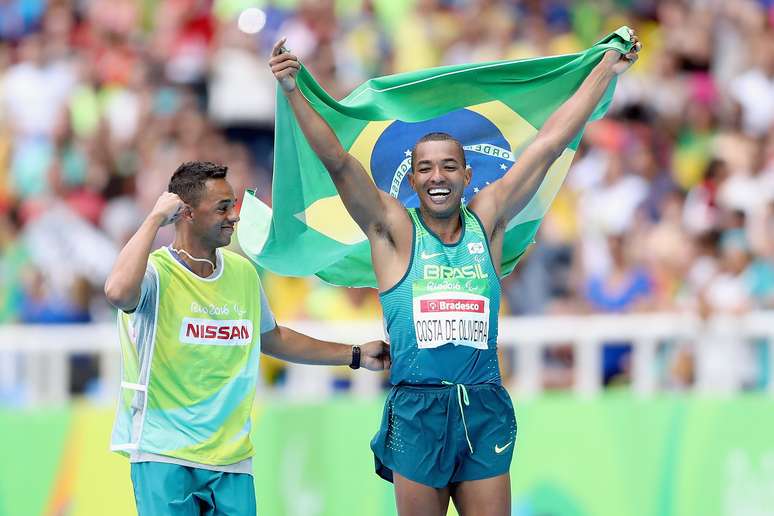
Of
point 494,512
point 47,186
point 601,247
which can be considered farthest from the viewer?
point 47,186

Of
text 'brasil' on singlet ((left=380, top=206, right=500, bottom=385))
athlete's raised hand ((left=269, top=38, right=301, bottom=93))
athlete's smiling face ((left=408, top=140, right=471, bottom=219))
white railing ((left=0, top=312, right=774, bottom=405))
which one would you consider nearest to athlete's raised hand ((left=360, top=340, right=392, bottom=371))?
text 'brasil' on singlet ((left=380, top=206, right=500, bottom=385))

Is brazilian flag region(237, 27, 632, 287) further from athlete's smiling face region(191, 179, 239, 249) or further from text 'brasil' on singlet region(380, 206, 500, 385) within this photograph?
text 'brasil' on singlet region(380, 206, 500, 385)

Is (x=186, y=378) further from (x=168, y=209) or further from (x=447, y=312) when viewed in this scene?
(x=447, y=312)

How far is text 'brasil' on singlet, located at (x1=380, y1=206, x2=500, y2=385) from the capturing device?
6914 mm

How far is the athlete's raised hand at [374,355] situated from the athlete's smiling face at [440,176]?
0.99 meters

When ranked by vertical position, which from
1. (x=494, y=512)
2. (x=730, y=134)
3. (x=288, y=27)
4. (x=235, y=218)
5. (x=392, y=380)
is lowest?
(x=494, y=512)

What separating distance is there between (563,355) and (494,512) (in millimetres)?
4721

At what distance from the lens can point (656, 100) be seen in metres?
14.1

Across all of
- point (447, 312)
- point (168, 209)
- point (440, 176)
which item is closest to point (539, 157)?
point (440, 176)

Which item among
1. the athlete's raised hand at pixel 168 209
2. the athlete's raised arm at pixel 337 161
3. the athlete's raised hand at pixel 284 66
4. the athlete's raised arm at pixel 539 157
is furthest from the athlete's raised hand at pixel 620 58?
the athlete's raised hand at pixel 168 209

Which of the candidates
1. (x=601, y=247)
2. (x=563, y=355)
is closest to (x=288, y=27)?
(x=601, y=247)

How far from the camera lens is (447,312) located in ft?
22.6

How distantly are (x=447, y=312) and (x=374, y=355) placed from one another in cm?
97

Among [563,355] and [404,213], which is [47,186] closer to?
[563,355]
